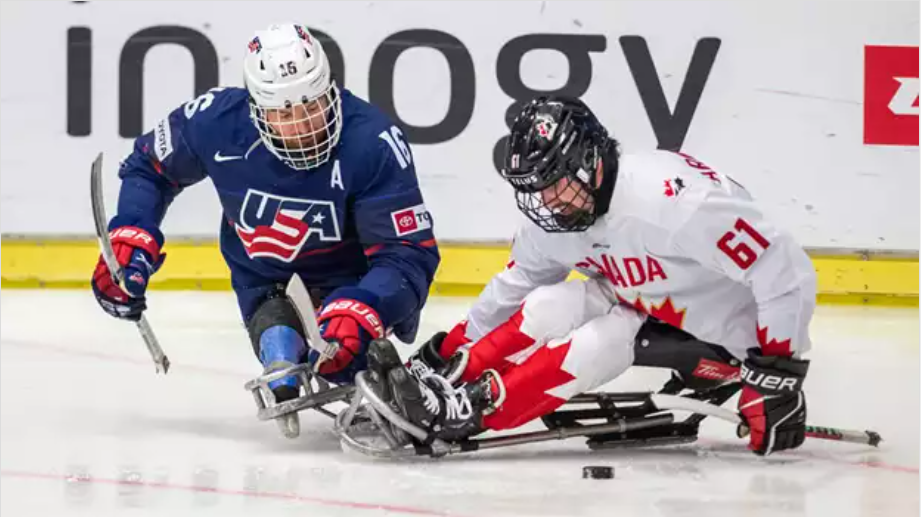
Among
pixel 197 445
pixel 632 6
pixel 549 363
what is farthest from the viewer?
pixel 632 6

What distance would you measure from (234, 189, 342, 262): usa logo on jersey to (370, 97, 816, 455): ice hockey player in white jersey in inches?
18.1

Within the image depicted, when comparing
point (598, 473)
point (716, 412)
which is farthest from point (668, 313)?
point (598, 473)

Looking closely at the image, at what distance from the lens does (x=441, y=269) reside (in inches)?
249

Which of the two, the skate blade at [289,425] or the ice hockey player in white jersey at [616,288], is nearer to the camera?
the ice hockey player in white jersey at [616,288]

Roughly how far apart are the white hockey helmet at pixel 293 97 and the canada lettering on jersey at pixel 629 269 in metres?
0.70

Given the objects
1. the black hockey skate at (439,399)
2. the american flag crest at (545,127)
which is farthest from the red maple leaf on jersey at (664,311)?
the american flag crest at (545,127)

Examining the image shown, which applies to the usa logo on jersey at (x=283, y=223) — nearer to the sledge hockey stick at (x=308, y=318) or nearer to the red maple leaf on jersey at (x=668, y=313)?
the sledge hockey stick at (x=308, y=318)

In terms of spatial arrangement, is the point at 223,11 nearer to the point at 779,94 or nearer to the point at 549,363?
the point at 779,94

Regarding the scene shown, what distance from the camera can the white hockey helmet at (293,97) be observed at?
4.06 meters

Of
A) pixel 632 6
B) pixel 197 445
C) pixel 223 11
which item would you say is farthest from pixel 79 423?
pixel 632 6

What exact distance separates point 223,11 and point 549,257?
8.58 feet

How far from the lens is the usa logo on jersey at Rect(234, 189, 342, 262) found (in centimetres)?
428

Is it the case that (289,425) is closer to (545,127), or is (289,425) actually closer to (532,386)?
(532,386)

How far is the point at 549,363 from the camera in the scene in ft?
12.5
